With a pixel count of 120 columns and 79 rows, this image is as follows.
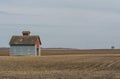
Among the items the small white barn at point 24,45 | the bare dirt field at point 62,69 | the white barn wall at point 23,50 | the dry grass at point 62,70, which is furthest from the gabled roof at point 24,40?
the dry grass at point 62,70

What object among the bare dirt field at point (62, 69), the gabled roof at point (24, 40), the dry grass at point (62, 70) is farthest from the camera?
the gabled roof at point (24, 40)

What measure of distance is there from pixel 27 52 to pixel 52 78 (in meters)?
59.1

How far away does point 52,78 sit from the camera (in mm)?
23438

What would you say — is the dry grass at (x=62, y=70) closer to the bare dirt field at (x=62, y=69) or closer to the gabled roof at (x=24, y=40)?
the bare dirt field at (x=62, y=69)

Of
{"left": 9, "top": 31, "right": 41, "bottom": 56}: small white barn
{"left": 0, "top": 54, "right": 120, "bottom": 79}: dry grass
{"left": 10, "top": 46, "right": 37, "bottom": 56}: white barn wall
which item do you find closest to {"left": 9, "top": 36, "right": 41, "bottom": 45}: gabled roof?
{"left": 9, "top": 31, "right": 41, "bottom": 56}: small white barn

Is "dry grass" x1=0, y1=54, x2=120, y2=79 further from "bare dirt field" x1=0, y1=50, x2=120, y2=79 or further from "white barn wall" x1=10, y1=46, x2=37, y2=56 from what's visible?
"white barn wall" x1=10, y1=46, x2=37, y2=56

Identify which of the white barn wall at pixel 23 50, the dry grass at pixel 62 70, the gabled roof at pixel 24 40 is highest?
the gabled roof at pixel 24 40

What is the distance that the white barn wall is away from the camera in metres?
81.5

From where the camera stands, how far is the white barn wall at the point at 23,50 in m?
81.5

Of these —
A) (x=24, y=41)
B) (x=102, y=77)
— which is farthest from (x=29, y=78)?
(x=24, y=41)

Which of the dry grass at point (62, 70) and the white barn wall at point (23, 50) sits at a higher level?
the white barn wall at point (23, 50)

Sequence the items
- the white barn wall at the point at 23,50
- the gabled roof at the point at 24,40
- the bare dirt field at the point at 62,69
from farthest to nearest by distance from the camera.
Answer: the white barn wall at the point at 23,50 → the gabled roof at the point at 24,40 → the bare dirt field at the point at 62,69

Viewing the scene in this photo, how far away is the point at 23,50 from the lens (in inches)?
3223

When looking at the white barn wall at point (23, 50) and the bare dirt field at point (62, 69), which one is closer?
the bare dirt field at point (62, 69)
